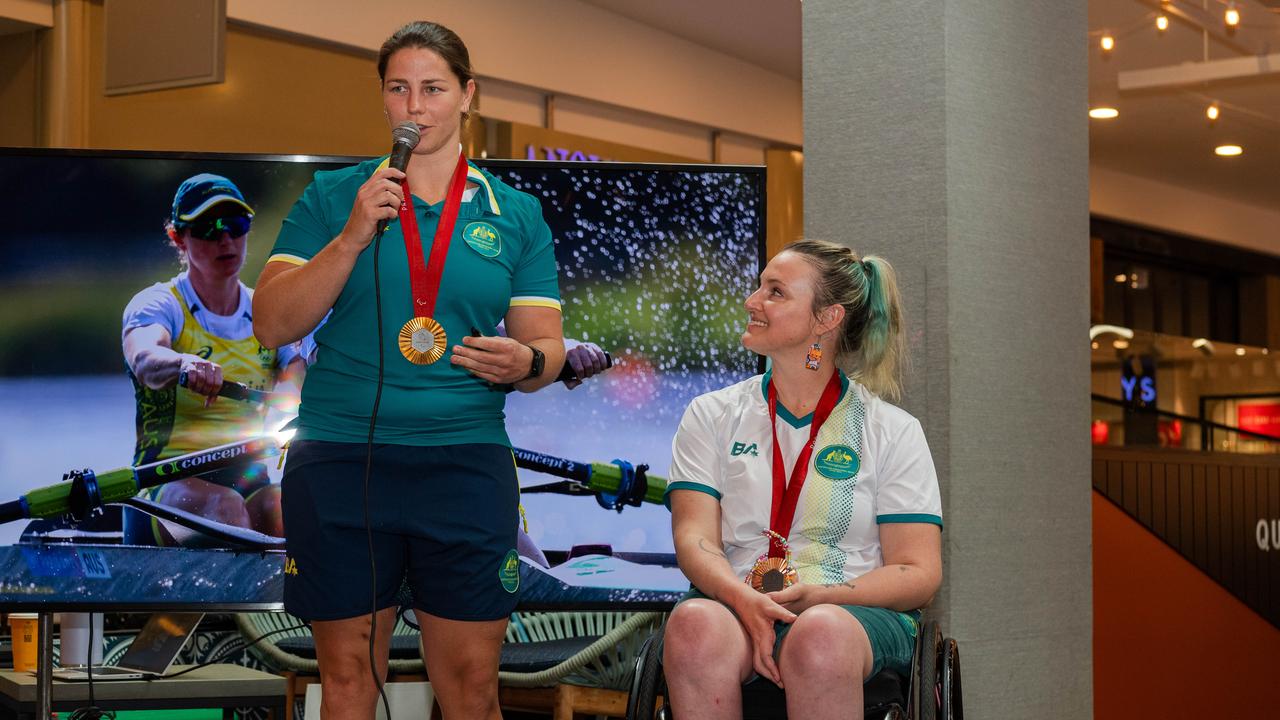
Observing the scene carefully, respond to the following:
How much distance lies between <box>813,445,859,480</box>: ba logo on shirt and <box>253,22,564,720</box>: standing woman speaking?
51 centimetres

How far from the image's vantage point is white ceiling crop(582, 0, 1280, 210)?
22.2ft

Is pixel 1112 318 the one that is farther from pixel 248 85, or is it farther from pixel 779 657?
pixel 779 657

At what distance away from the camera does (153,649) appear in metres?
3.19

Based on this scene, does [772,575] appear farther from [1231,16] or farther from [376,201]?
[1231,16]

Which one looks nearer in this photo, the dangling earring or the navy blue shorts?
the navy blue shorts

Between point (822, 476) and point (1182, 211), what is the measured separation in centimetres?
1064

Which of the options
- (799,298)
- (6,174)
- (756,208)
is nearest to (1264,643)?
(756,208)

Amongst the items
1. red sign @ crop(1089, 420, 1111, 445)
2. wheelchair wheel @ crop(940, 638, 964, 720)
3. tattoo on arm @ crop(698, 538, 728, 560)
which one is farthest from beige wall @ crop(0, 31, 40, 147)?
red sign @ crop(1089, 420, 1111, 445)

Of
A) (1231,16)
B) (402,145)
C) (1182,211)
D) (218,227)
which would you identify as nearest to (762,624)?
(402,145)

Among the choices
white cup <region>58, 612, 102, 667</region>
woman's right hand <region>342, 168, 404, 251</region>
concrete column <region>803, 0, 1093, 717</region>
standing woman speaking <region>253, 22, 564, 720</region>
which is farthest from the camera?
white cup <region>58, 612, 102, 667</region>

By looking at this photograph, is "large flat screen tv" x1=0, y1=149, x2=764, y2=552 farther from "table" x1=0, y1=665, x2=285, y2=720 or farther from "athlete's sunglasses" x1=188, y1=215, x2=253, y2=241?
"table" x1=0, y1=665, x2=285, y2=720

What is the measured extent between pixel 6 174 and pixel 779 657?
80.8 inches

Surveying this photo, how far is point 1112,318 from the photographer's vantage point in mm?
11836

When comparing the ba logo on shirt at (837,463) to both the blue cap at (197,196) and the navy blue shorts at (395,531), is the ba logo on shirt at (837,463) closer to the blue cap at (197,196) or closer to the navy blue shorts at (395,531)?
the navy blue shorts at (395,531)
